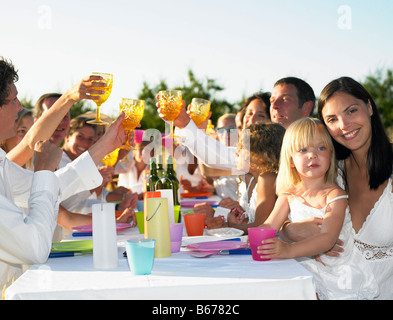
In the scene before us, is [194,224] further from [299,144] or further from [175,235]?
[299,144]

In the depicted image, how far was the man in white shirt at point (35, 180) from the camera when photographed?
1887mm

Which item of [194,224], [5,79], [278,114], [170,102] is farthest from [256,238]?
[278,114]

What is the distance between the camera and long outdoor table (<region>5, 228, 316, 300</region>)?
5.16ft

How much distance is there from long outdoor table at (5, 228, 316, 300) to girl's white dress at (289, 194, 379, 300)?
0.64 metres

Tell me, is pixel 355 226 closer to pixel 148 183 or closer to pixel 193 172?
pixel 148 183

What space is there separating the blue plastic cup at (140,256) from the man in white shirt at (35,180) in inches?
16.5

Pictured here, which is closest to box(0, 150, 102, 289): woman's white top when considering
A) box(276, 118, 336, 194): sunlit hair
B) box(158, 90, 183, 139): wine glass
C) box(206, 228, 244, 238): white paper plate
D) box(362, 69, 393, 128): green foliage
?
box(206, 228, 244, 238): white paper plate

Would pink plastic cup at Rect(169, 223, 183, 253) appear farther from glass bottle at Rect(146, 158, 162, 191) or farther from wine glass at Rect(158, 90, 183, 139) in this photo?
glass bottle at Rect(146, 158, 162, 191)

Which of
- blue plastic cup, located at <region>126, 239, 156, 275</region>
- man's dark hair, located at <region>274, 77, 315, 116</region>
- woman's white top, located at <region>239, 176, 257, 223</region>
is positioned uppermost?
man's dark hair, located at <region>274, 77, 315, 116</region>

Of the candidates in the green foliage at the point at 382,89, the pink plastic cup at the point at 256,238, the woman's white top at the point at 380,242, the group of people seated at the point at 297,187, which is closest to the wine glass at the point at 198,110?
the group of people seated at the point at 297,187

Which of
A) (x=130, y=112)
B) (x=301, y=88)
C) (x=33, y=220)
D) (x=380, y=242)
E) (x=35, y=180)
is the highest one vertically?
(x=301, y=88)

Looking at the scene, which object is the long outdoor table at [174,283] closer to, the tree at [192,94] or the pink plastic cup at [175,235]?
the pink plastic cup at [175,235]

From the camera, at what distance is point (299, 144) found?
8.86ft

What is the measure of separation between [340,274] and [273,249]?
0.71 meters
